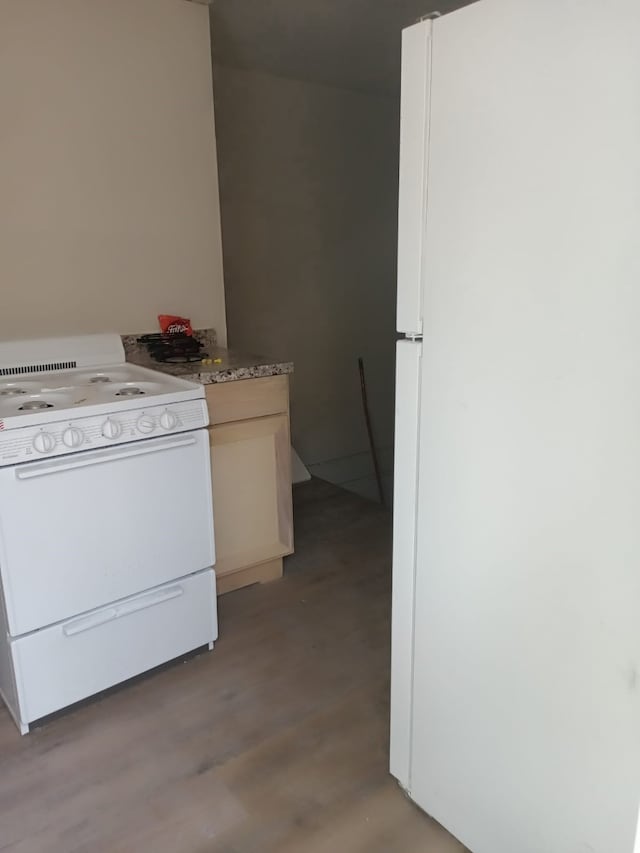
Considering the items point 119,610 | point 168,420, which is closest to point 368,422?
point 168,420

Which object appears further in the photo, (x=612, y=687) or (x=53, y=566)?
(x=53, y=566)

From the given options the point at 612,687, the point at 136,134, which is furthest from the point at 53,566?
the point at 136,134

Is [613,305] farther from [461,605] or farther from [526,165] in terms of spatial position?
[461,605]

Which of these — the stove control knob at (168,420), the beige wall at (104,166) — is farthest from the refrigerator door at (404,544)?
the beige wall at (104,166)

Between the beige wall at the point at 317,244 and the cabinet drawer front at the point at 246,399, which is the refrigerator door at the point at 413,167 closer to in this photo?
the cabinet drawer front at the point at 246,399

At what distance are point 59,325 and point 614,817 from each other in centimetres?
224

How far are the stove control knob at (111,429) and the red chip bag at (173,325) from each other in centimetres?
88

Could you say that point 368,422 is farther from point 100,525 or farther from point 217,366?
point 100,525

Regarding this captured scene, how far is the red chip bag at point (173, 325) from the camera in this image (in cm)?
259

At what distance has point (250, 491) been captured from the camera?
7.94 feet

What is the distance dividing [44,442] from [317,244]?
8.38 ft

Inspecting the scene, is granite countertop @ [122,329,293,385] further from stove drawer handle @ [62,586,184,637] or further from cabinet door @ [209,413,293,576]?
stove drawer handle @ [62,586,184,637]

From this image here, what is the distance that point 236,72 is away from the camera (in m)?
3.29

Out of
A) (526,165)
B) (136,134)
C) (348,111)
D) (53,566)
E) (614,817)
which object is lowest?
(614,817)
